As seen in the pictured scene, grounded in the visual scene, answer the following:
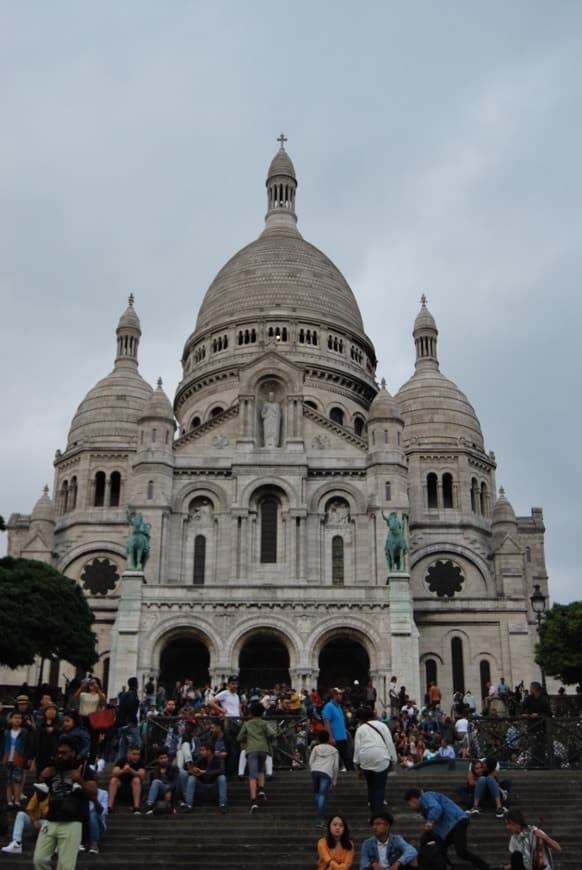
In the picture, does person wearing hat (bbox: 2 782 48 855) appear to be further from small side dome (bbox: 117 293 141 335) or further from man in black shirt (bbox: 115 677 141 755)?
small side dome (bbox: 117 293 141 335)

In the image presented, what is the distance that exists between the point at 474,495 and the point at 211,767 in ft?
137

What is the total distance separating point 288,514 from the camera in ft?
163

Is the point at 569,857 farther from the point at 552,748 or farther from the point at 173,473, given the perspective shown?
the point at 173,473

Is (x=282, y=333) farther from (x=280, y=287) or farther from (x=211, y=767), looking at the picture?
(x=211, y=767)

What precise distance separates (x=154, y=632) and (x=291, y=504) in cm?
941

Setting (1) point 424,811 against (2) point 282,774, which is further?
(2) point 282,774

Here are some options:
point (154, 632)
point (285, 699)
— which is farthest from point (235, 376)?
point (285, 699)

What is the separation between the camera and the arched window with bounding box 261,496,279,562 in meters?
49.3

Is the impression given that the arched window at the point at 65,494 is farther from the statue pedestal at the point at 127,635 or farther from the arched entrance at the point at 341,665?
the arched entrance at the point at 341,665

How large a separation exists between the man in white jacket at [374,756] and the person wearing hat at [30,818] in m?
4.96

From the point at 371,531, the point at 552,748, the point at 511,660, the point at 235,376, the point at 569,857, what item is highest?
the point at 235,376

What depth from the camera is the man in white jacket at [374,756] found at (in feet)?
56.0

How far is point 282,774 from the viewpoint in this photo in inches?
877

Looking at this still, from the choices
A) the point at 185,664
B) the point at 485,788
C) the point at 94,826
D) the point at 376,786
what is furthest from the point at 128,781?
the point at 185,664
